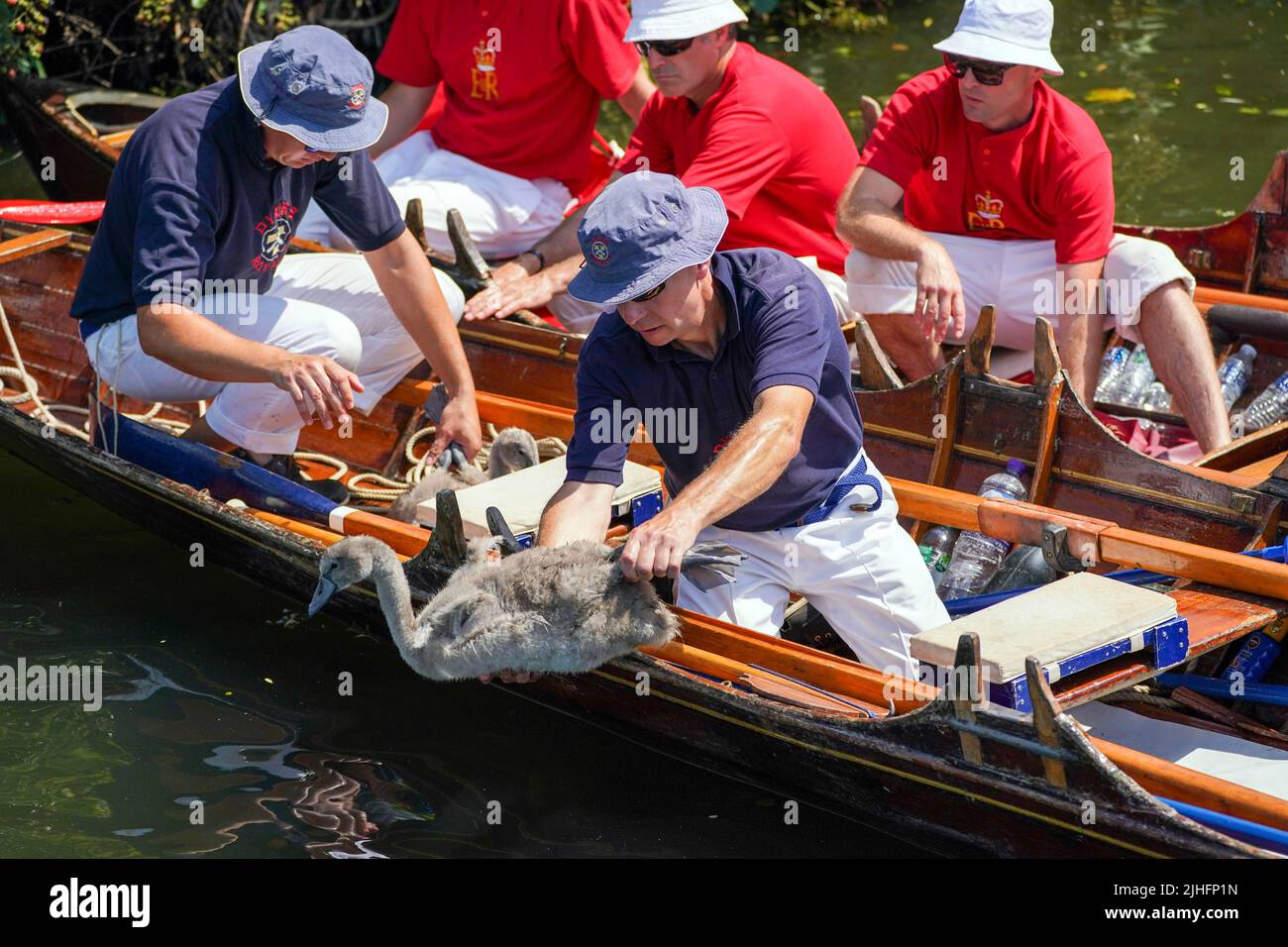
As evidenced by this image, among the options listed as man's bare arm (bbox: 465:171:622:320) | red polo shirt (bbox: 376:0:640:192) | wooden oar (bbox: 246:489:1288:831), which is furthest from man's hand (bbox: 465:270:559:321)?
wooden oar (bbox: 246:489:1288:831)

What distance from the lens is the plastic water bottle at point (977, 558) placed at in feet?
16.2

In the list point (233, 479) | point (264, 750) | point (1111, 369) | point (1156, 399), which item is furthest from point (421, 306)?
point (1156, 399)

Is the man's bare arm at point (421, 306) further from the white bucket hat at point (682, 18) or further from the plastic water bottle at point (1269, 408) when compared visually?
the plastic water bottle at point (1269, 408)

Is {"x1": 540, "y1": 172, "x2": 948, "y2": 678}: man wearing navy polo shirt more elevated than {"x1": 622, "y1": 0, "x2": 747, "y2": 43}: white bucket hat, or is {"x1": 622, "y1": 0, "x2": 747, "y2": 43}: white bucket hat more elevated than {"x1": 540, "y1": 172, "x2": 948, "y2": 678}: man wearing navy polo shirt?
{"x1": 622, "y1": 0, "x2": 747, "y2": 43}: white bucket hat

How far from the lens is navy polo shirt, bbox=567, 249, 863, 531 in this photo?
397 centimetres

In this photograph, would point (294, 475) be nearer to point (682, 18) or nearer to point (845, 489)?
point (682, 18)

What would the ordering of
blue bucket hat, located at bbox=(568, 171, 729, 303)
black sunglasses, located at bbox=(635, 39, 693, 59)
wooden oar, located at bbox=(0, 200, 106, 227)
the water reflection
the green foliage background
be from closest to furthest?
blue bucket hat, located at bbox=(568, 171, 729, 303) < the water reflection < black sunglasses, located at bbox=(635, 39, 693, 59) < wooden oar, located at bbox=(0, 200, 106, 227) < the green foliage background

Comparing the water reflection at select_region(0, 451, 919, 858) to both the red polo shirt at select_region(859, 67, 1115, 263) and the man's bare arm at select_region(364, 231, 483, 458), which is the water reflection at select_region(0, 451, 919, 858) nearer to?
the man's bare arm at select_region(364, 231, 483, 458)

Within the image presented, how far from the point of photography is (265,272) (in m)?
5.41

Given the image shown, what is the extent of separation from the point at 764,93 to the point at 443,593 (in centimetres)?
275

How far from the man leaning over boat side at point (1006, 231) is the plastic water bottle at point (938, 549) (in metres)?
0.70

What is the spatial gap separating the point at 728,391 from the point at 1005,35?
83.4 inches

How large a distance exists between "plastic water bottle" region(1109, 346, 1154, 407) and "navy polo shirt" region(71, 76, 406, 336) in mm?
2821
